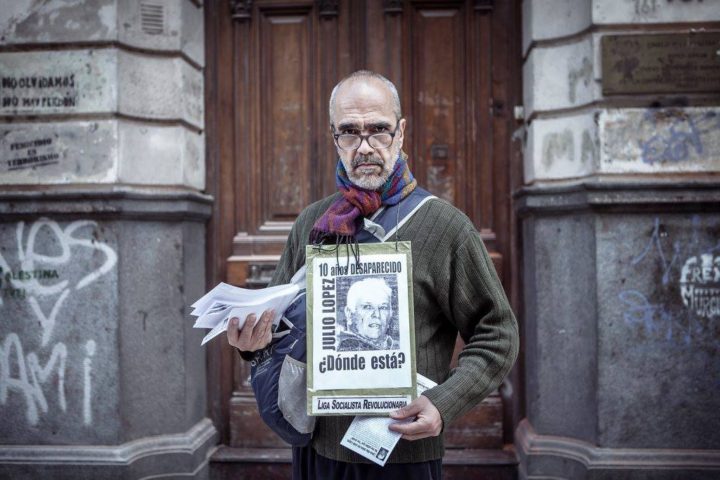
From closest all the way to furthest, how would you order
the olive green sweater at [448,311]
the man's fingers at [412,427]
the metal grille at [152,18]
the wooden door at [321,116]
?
the man's fingers at [412,427] < the olive green sweater at [448,311] < the metal grille at [152,18] < the wooden door at [321,116]

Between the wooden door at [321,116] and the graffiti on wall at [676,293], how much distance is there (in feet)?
2.87

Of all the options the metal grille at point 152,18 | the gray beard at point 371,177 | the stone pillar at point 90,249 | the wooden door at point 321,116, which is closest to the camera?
the gray beard at point 371,177

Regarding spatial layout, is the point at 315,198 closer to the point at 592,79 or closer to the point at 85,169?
the point at 85,169

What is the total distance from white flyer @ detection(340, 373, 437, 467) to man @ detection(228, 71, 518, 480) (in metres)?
0.11

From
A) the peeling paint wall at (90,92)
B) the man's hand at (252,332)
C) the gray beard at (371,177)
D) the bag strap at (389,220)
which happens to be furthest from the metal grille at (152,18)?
the man's hand at (252,332)

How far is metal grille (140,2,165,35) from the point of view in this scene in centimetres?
402

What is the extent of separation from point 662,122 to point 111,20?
333 centimetres

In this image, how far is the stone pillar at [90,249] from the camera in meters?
3.84

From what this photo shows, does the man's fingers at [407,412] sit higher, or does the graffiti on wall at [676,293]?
the graffiti on wall at [676,293]

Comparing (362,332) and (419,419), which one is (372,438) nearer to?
(419,419)

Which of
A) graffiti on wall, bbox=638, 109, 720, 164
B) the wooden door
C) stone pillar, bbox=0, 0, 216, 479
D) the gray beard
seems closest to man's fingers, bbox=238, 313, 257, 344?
the gray beard

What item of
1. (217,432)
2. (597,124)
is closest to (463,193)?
(597,124)

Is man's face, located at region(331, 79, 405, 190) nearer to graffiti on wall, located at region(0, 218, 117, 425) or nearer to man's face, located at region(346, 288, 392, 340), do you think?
man's face, located at region(346, 288, 392, 340)

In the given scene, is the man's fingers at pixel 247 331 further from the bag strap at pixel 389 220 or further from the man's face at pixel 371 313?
the bag strap at pixel 389 220
